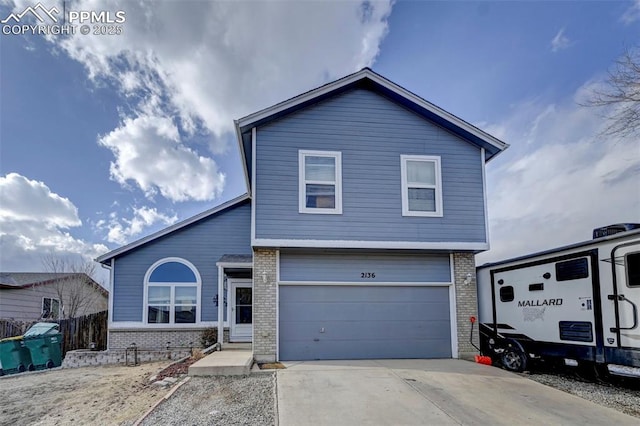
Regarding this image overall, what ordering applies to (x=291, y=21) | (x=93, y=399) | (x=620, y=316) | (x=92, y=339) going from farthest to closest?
1. (x=92, y=339)
2. (x=291, y=21)
3. (x=93, y=399)
4. (x=620, y=316)

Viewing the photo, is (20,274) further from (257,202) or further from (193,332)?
(257,202)

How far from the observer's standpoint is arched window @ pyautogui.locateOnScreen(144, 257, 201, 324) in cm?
1292

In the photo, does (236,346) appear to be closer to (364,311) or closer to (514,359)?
(364,311)

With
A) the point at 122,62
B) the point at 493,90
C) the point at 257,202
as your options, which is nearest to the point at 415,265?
the point at 257,202

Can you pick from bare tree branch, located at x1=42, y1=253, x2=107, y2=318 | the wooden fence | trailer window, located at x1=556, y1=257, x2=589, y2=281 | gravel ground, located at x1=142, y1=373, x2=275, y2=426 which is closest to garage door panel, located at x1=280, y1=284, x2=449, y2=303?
gravel ground, located at x1=142, y1=373, x2=275, y2=426

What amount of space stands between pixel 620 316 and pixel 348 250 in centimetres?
543

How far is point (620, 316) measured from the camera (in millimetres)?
6707

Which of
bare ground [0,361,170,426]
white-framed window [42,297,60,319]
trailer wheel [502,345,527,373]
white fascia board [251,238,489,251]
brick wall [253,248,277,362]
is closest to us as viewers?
bare ground [0,361,170,426]

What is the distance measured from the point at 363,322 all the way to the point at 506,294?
3606 mm

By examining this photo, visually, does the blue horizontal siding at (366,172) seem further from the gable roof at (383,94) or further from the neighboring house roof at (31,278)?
the neighboring house roof at (31,278)

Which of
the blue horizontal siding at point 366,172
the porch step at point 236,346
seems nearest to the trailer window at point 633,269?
the blue horizontal siding at point 366,172

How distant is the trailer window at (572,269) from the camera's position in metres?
7.52

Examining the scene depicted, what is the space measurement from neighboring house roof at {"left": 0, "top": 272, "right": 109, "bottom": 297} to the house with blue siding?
15130 mm

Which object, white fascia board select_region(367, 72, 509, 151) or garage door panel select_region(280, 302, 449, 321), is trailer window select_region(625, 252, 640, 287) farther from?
white fascia board select_region(367, 72, 509, 151)
